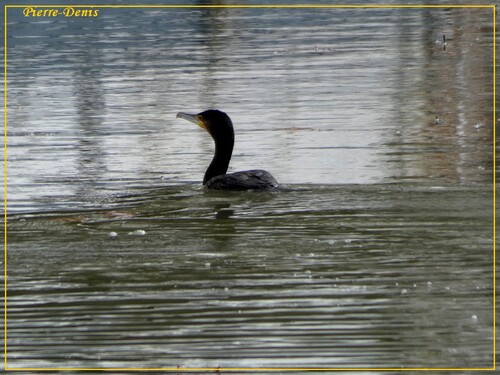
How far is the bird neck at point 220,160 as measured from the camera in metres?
13.2

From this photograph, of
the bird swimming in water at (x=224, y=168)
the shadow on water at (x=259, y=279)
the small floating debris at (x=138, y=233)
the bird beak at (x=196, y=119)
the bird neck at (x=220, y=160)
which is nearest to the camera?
the shadow on water at (x=259, y=279)

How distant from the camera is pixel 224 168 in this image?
1339 cm

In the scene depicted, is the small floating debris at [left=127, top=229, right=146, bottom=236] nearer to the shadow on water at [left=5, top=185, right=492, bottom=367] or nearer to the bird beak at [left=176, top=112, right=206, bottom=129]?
the shadow on water at [left=5, top=185, right=492, bottom=367]

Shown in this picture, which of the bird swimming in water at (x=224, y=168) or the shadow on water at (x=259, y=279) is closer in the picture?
the shadow on water at (x=259, y=279)

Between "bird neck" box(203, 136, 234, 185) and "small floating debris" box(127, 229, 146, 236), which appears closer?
"small floating debris" box(127, 229, 146, 236)

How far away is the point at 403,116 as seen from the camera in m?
17.0

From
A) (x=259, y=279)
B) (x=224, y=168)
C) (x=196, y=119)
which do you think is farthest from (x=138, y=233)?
(x=196, y=119)

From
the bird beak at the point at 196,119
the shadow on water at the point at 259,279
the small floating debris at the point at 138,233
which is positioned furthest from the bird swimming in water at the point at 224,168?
the small floating debris at the point at 138,233

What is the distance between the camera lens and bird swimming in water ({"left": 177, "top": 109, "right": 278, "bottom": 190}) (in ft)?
41.4

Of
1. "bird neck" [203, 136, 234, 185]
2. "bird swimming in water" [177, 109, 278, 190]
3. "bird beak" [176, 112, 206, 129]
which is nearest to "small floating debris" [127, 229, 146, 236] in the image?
"bird swimming in water" [177, 109, 278, 190]

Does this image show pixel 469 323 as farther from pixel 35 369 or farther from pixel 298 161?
pixel 298 161

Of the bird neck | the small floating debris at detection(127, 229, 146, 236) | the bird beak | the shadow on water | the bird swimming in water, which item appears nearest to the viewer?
the shadow on water

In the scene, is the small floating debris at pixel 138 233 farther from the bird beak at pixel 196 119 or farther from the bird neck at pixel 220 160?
the bird beak at pixel 196 119

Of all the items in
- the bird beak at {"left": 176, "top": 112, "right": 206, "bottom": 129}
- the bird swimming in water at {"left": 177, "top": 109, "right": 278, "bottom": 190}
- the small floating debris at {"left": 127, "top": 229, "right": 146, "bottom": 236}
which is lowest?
the small floating debris at {"left": 127, "top": 229, "right": 146, "bottom": 236}
